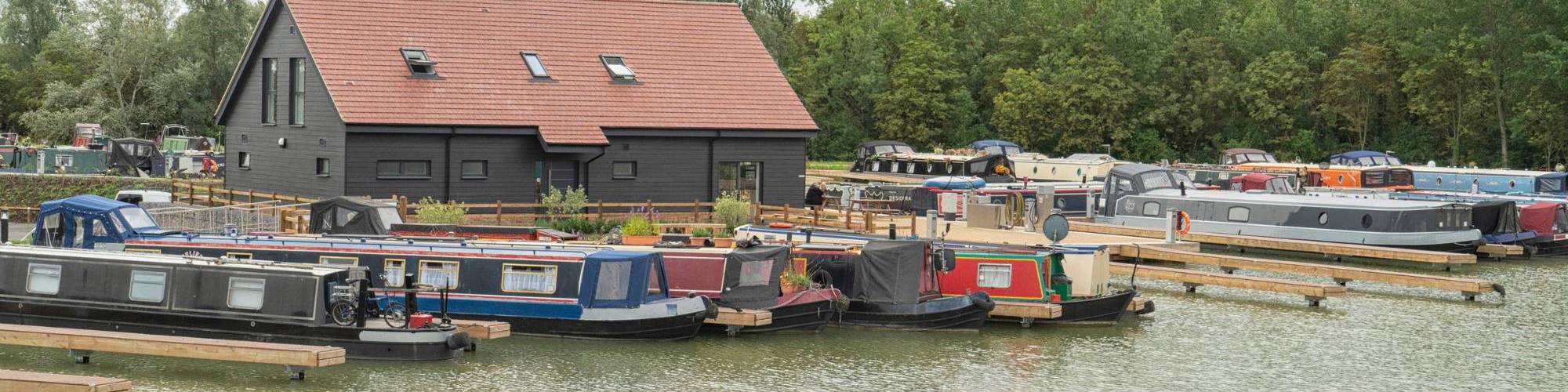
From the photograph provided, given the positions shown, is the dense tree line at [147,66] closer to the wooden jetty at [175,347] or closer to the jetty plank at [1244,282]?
the jetty plank at [1244,282]

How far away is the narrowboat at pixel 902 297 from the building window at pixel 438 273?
6514mm

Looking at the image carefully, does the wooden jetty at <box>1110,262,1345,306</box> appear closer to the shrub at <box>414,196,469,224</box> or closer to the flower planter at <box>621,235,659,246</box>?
the flower planter at <box>621,235,659,246</box>

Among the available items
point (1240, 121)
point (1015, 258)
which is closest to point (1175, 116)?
point (1240, 121)

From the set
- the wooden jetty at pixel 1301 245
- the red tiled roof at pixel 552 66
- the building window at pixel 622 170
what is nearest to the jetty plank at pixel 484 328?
the red tiled roof at pixel 552 66

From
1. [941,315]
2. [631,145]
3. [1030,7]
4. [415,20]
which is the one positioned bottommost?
[941,315]

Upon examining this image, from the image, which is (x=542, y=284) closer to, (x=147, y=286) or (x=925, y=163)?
(x=147, y=286)

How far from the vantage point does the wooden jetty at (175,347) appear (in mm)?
23281

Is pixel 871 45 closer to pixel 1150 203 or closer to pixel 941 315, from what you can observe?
pixel 1150 203

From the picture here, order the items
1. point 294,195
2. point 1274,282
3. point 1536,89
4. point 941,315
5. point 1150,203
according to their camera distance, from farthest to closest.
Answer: point 1536,89, point 1150,203, point 294,195, point 1274,282, point 941,315

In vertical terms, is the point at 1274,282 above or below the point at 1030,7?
below

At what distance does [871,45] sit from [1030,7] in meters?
8.81

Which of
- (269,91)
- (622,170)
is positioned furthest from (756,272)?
(269,91)

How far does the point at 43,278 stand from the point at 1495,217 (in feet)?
120

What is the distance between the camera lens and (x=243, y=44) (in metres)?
80.6
